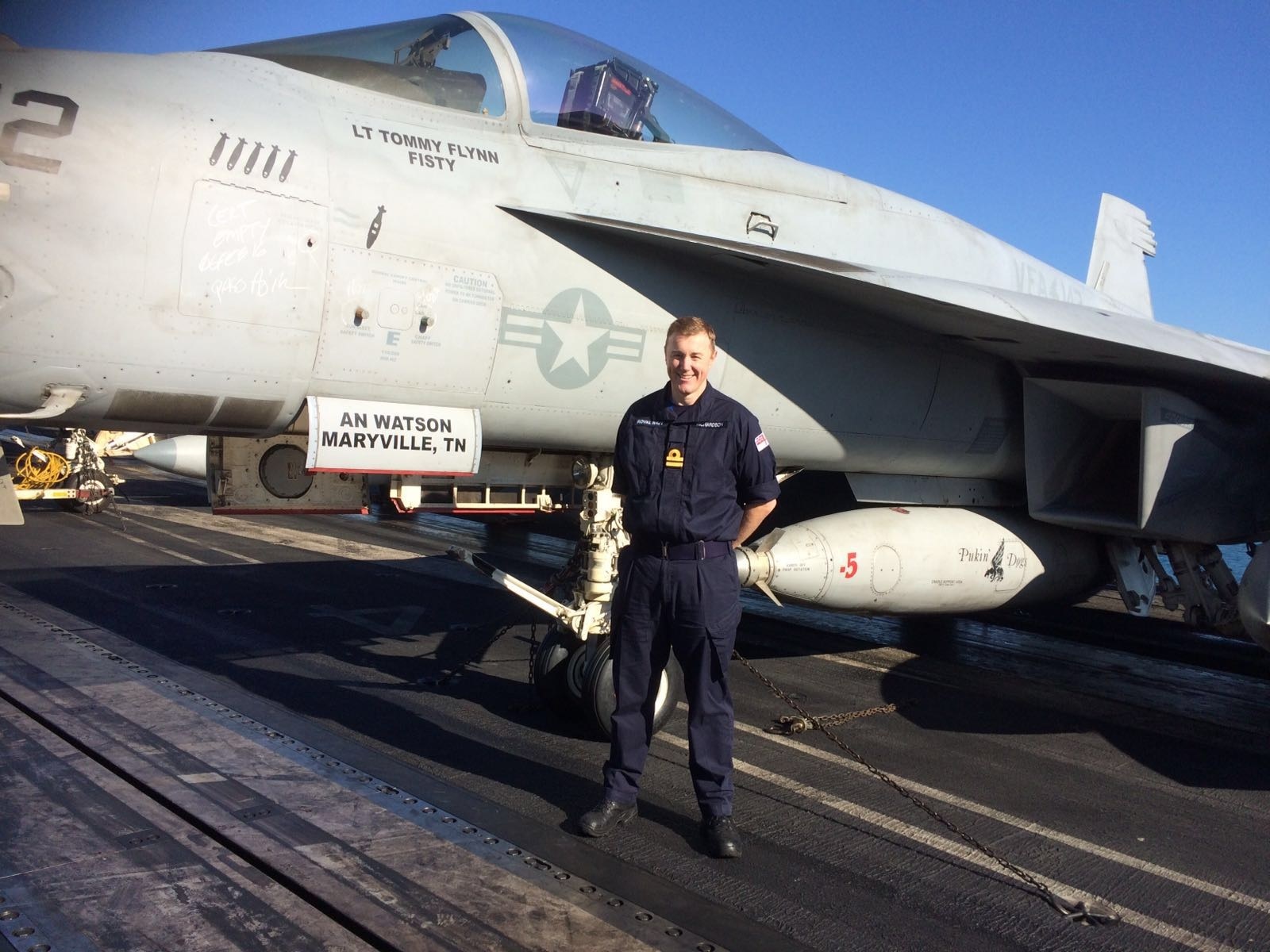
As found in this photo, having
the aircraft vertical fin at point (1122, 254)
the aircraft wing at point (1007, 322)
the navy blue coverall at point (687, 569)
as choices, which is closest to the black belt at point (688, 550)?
the navy blue coverall at point (687, 569)

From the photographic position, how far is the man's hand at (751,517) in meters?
4.06

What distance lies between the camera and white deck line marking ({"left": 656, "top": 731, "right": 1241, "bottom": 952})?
140 inches

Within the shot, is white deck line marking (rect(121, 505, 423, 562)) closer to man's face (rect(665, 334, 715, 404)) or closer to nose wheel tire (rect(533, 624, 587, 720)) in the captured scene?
nose wheel tire (rect(533, 624, 587, 720))

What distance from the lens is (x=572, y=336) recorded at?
206 inches

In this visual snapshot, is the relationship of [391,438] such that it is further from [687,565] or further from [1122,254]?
[1122,254]

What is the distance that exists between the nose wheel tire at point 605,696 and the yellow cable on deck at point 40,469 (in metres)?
14.6

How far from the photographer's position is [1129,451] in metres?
7.36

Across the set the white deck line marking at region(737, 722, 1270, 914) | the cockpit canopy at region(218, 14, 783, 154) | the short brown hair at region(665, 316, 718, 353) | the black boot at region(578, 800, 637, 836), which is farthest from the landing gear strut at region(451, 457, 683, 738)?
the cockpit canopy at region(218, 14, 783, 154)

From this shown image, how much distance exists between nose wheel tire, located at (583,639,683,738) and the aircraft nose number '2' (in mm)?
1478

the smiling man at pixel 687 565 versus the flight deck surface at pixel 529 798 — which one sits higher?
the smiling man at pixel 687 565

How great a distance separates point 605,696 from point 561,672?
0.51m

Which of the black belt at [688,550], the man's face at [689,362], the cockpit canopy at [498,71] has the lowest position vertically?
the black belt at [688,550]

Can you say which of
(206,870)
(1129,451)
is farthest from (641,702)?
(1129,451)

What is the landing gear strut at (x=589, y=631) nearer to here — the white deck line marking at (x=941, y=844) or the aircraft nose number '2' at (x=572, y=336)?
the white deck line marking at (x=941, y=844)
